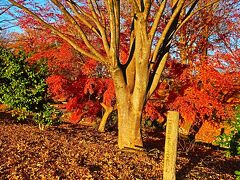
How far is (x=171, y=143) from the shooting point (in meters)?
4.29

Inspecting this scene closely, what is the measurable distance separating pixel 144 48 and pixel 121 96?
1157mm

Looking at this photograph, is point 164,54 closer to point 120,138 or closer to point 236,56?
point 120,138

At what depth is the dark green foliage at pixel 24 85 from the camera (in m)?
9.05

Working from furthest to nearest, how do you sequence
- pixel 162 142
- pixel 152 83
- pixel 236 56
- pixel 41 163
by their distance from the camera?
pixel 236 56, pixel 162 142, pixel 152 83, pixel 41 163

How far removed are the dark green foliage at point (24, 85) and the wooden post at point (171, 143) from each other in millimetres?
5614

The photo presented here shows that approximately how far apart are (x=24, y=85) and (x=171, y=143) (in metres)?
5.94

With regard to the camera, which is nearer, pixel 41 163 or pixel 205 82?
pixel 41 163

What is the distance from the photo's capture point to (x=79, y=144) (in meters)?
7.06

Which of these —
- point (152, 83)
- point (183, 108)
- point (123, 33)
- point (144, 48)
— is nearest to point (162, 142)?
point (183, 108)

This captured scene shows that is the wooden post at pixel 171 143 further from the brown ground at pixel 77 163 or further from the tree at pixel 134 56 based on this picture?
the tree at pixel 134 56

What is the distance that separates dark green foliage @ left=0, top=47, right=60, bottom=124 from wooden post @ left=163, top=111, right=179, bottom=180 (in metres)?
5.61

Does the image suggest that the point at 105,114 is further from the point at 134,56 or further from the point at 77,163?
the point at 77,163

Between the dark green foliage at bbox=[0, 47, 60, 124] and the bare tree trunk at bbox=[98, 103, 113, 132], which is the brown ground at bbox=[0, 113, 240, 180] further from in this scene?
the bare tree trunk at bbox=[98, 103, 113, 132]

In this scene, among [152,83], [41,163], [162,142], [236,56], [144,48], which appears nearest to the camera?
[41,163]
